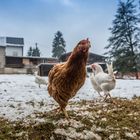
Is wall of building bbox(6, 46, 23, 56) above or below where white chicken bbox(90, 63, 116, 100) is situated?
above

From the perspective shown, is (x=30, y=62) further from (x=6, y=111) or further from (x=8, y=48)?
(x=6, y=111)

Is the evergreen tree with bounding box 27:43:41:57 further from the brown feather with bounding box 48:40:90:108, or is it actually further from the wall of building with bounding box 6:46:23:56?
the brown feather with bounding box 48:40:90:108

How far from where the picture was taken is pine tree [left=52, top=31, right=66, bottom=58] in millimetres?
68000

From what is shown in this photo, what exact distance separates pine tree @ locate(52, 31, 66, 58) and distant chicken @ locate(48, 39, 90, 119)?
62340mm

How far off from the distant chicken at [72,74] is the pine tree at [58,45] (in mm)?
62340

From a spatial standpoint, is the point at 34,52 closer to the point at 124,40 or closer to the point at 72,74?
the point at 124,40

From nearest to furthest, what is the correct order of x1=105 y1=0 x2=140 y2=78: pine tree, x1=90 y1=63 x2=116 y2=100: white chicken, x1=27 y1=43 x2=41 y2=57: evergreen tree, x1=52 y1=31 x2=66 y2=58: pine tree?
x1=90 y1=63 x2=116 y2=100: white chicken, x1=105 y1=0 x2=140 y2=78: pine tree, x1=52 y1=31 x2=66 y2=58: pine tree, x1=27 y1=43 x2=41 y2=57: evergreen tree

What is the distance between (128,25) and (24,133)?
34.4m

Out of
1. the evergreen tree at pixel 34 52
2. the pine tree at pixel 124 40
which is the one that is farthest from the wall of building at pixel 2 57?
the evergreen tree at pixel 34 52

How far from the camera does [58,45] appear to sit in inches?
2746

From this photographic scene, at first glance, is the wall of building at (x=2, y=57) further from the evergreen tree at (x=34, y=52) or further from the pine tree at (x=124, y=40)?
the evergreen tree at (x=34, y=52)

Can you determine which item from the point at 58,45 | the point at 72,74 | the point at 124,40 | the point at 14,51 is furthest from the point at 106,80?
the point at 58,45

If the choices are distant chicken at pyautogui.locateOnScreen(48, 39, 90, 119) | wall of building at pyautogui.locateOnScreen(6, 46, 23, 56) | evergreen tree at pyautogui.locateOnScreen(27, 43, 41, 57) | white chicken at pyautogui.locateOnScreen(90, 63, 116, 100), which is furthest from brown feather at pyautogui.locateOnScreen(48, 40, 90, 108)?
evergreen tree at pyautogui.locateOnScreen(27, 43, 41, 57)

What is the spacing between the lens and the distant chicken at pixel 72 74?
496 cm
